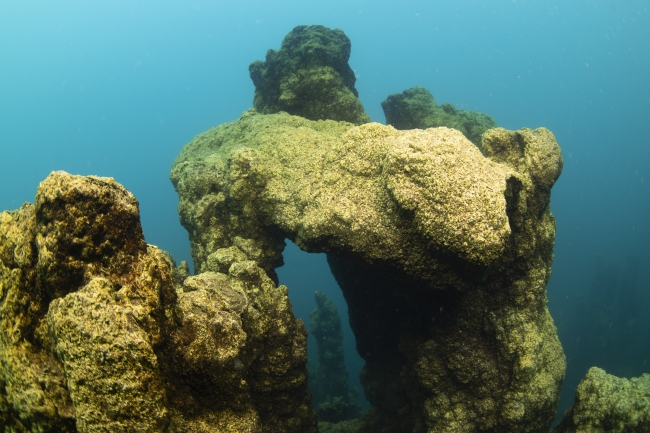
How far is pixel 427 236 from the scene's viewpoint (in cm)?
505

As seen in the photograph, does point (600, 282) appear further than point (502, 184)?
Yes

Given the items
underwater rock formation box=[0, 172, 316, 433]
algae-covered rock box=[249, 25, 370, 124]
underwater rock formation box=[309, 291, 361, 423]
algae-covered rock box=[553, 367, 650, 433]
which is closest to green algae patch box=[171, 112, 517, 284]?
underwater rock formation box=[0, 172, 316, 433]

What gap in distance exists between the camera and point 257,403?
5707mm

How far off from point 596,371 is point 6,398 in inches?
336

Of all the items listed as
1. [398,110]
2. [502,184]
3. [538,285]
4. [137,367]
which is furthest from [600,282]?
[137,367]

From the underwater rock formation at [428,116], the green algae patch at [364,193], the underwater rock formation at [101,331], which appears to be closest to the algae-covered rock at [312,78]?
the underwater rock formation at [428,116]

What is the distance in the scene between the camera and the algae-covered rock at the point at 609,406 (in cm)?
625

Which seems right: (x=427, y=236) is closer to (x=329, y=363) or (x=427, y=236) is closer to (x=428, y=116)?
(x=428, y=116)

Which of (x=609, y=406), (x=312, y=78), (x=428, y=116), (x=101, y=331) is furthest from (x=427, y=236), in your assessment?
(x=428, y=116)

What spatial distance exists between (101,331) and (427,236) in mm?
3785

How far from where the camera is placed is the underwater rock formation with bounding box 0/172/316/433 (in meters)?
2.72

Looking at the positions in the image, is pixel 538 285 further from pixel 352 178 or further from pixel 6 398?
pixel 6 398

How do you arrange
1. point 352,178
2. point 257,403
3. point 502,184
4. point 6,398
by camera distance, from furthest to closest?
point 352,178
point 257,403
point 502,184
point 6,398

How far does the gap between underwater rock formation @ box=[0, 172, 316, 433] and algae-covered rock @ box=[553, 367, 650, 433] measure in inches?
230
